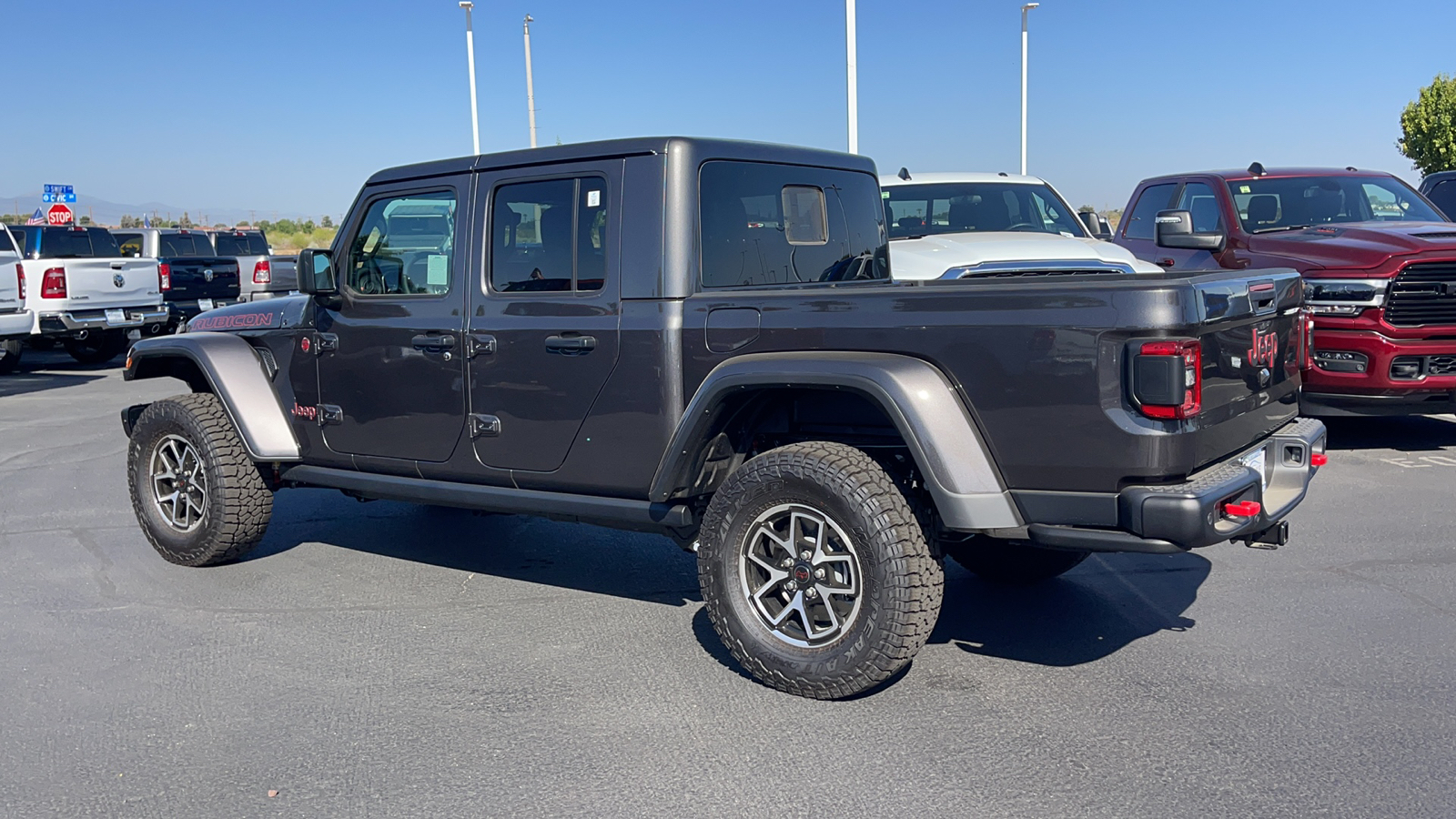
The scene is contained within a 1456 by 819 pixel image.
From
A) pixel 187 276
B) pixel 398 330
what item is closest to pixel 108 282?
pixel 187 276

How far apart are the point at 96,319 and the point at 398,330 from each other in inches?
495

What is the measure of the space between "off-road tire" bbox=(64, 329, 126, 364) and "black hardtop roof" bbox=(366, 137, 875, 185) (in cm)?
1371

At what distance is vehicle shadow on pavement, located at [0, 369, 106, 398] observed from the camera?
559 inches

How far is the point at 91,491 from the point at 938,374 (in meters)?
6.39

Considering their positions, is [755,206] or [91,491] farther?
[91,491]

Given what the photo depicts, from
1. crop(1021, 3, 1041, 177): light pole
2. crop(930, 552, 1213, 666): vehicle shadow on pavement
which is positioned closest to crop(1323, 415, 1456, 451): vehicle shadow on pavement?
crop(930, 552, 1213, 666): vehicle shadow on pavement

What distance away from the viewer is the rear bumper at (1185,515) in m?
3.54

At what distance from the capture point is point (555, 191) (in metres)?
4.77

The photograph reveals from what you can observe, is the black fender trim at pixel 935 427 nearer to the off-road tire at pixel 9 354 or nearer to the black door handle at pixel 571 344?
the black door handle at pixel 571 344

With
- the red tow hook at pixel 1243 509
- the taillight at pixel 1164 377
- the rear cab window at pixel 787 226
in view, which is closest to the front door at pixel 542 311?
the rear cab window at pixel 787 226

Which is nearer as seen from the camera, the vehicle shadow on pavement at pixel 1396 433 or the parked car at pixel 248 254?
the vehicle shadow on pavement at pixel 1396 433

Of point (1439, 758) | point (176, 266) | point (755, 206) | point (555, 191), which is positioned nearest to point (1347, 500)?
point (1439, 758)

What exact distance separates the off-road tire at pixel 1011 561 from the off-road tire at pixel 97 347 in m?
15.1

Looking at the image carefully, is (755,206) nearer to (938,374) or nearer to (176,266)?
(938,374)
